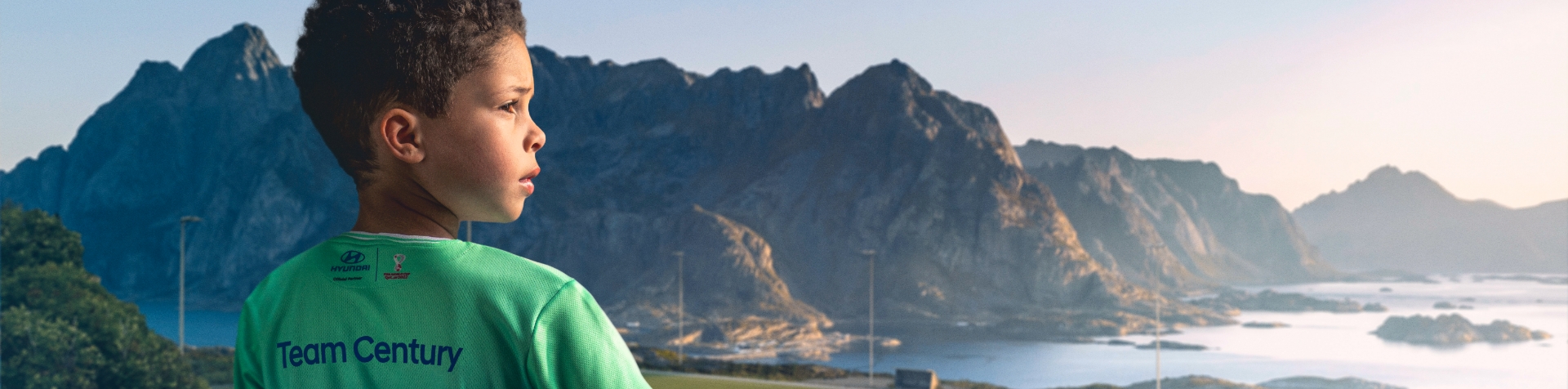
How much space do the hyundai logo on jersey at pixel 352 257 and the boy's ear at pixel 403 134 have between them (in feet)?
0.54

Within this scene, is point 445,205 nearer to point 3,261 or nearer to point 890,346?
point 3,261

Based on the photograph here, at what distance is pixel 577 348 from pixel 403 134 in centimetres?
48

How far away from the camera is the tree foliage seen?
34.8 metres

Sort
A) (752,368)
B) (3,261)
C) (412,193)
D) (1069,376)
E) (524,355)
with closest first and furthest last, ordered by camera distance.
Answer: (524,355) < (412,193) < (3,261) < (752,368) < (1069,376)

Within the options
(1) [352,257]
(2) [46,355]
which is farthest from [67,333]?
(1) [352,257]

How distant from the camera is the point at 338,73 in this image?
1.73m

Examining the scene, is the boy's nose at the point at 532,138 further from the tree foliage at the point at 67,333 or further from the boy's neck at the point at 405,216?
the tree foliage at the point at 67,333

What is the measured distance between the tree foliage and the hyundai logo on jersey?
130 ft

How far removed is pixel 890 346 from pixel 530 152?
188904 mm

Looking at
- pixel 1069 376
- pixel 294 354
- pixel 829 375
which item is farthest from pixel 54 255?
pixel 1069 376

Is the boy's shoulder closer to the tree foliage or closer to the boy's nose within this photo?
the boy's nose

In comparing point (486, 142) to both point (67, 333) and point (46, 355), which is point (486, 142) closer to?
point (46, 355)

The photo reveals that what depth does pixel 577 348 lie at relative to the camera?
1479 millimetres

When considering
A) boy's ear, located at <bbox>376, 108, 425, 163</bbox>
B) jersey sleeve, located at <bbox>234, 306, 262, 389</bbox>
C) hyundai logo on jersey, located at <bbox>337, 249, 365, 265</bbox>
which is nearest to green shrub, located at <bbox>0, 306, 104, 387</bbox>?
jersey sleeve, located at <bbox>234, 306, 262, 389</bbox>
